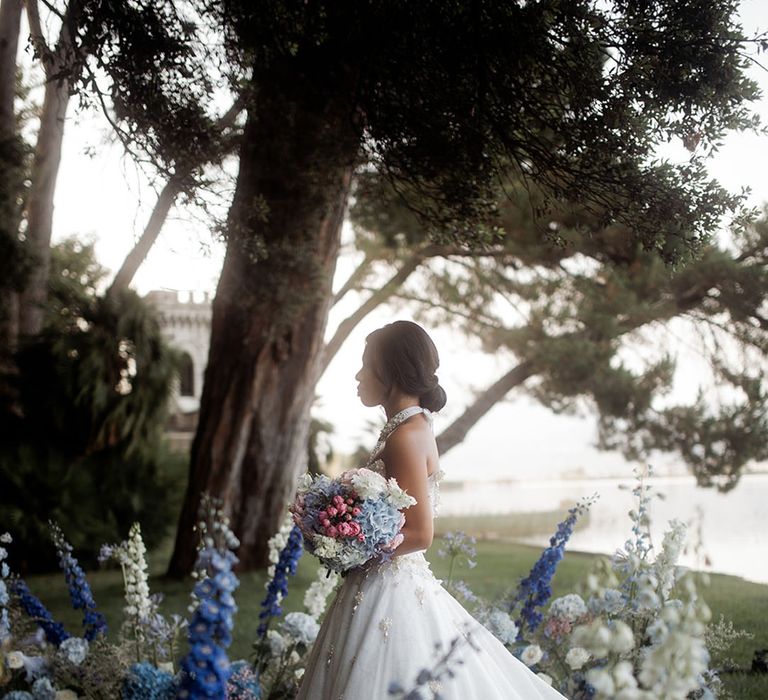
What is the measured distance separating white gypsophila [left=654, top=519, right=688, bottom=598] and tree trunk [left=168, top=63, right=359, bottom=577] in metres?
4.13

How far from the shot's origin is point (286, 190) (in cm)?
654

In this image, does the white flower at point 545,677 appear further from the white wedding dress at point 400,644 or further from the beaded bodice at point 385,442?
the beaded bodice at point 385,442

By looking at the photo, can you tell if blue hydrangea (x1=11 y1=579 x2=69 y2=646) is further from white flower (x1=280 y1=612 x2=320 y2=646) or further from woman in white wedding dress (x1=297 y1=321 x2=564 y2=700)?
woman in white wedding dress (x1=297 y1=321 x2=564 y2=700)

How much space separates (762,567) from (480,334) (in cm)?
568

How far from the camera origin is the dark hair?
9.75ft

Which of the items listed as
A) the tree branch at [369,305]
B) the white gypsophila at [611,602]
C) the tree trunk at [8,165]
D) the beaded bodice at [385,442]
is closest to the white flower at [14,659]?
the beaded bodice at [385,442]

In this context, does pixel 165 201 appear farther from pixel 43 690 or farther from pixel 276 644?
pixel 43 690

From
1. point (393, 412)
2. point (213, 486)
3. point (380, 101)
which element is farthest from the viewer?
point (213, 486)

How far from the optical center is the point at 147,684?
3.03 m

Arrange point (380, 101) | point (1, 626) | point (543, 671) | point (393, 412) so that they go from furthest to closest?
point (380, 101), point (543, 671), point (1, 626), point (393, 412)

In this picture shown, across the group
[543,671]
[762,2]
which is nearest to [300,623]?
[543,671]

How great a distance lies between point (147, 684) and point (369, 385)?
143cm

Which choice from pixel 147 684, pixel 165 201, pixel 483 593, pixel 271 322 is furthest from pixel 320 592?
pixel 271 322

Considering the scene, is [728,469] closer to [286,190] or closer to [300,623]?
[286,190]
